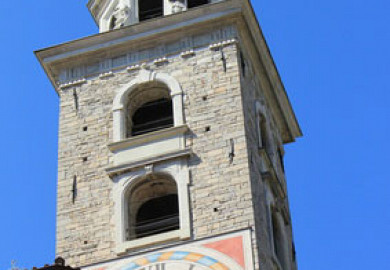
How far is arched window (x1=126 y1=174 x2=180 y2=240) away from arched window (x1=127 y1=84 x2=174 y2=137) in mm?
1666

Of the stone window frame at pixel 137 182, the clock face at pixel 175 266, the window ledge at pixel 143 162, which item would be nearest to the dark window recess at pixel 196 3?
the window ledge at pixel 143 162

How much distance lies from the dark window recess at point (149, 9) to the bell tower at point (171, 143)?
0.04m

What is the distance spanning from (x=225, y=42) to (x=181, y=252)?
5.61 m

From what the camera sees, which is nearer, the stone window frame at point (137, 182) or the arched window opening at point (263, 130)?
the stone window frame at point (137, 182)

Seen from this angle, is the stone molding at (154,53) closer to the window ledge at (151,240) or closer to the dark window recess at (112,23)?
the dark window recess at (112,23)

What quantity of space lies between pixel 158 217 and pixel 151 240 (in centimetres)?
180

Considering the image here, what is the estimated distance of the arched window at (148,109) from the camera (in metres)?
28.3

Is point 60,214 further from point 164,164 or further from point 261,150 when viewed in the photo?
point 261,150

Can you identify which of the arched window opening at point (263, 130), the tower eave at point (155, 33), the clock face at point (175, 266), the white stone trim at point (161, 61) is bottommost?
the clock face at point (175, 266)

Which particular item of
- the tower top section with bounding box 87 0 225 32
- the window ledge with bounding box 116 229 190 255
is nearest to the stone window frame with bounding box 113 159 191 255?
the window ledge with bounding box 116 229 190 255

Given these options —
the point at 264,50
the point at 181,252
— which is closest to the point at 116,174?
the point at 181,252

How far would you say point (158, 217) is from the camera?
2723 cm

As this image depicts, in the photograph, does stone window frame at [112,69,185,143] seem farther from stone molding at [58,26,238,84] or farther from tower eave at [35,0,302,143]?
tower eave at [35,0,302,143]

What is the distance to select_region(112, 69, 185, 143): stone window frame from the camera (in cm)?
2755
